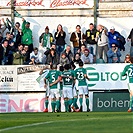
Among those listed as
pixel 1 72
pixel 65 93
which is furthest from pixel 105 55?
pixel 1 72

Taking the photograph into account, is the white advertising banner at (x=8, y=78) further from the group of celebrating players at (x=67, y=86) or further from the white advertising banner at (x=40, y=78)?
the group of celebrating players at (x=67, y=86)

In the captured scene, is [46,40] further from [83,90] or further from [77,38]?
[83,90]

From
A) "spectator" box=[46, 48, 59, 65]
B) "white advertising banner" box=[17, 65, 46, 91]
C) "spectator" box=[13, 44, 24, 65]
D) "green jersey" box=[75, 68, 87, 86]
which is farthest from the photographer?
"spectator" box=[13, 44, 24, 65]

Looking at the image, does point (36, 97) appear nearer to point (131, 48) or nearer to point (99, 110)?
point (99, 110)

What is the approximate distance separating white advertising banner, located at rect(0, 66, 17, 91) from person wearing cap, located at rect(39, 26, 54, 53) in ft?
6.08

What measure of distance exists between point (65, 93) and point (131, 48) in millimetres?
3750

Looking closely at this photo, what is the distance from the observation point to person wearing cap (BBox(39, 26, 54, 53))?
90.1 ft

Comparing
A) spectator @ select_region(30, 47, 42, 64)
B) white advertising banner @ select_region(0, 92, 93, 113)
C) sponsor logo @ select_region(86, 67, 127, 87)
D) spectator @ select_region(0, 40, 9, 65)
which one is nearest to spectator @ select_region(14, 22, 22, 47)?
spectator @ select_region(0, 40, 9, 65)

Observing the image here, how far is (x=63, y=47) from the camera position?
89.0ft

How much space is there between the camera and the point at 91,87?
26203 millimetres

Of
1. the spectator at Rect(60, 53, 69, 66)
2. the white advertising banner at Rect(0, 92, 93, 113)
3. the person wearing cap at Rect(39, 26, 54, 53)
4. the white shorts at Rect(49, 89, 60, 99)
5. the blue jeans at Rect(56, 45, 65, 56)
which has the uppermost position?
the person wearing cap at Rect(39, 26, 54, 53)

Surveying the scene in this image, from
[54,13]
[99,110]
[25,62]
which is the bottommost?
[99,110]

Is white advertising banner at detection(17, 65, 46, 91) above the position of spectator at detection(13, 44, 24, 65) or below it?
below

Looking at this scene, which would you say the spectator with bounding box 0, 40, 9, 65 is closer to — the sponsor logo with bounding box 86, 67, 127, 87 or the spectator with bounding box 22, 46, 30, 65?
the spectator with bounding box 22, 46, 30, 65
